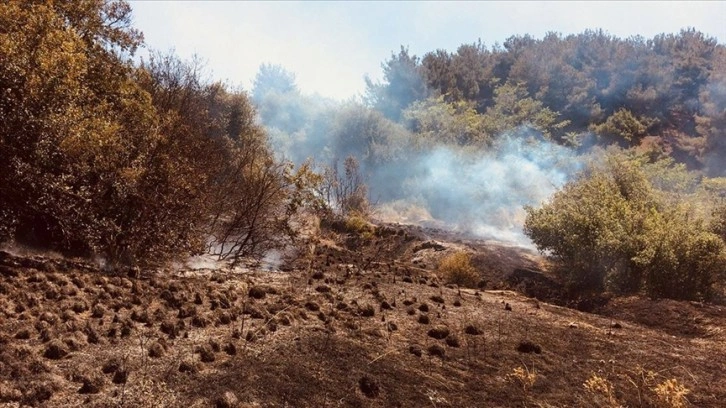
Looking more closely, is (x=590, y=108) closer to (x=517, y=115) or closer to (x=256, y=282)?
(x=517, y=115)

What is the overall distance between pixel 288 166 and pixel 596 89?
171 feet

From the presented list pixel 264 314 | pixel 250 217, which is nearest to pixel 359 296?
pixel 264 314

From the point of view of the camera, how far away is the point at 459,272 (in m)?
17.2

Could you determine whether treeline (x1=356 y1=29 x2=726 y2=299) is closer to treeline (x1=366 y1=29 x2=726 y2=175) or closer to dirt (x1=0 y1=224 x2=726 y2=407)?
treeline (x1=366 y1=29 x2=726 y2=175)

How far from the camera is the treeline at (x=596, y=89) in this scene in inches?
2051

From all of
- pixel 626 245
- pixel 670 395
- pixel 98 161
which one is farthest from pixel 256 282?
pixel 626 245

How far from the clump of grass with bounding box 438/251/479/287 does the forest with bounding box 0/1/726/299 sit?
2.87 meters

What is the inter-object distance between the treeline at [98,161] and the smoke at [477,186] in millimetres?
20862

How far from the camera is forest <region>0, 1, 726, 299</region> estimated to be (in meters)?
8.52

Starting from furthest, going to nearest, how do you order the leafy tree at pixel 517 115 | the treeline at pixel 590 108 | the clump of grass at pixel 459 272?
1. the leafy tree at pixel 517 115
2. the treeline at pixel 590 108
3. the clump of grass at pixel 459 272

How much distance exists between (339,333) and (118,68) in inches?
371

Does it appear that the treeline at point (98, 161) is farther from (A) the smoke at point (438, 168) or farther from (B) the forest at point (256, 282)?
(A) the smoke at point (438, 168)

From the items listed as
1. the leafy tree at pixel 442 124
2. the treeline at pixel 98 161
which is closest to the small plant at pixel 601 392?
the treeline at pixel 98 161

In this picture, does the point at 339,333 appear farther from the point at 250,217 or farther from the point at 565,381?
the point at 250,217
